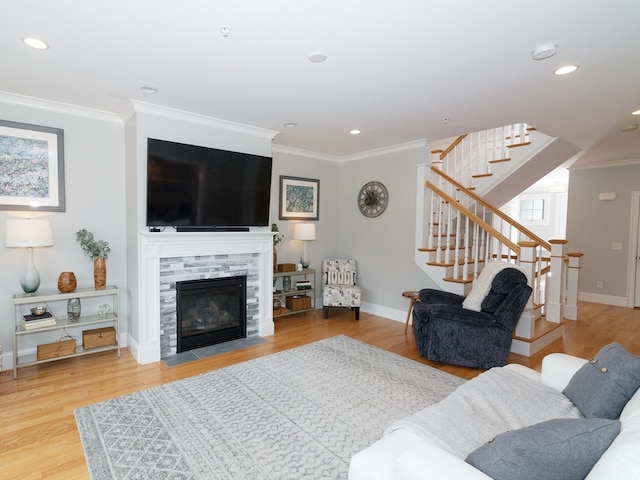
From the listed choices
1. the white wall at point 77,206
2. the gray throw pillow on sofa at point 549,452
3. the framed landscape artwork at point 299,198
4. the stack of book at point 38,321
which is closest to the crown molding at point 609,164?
the framed landscape artwork at point 299,198

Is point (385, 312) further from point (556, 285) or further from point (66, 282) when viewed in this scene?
point (66, 282)

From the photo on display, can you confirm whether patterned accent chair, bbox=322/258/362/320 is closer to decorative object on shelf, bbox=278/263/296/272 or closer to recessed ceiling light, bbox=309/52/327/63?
decorative object on shelf, bbox=278/263/296/272

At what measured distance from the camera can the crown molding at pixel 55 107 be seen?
311 centimetres

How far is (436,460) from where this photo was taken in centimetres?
113

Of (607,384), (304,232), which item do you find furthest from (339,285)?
(607,384)

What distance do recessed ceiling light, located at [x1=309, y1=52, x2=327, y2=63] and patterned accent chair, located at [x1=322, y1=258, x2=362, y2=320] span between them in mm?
3316

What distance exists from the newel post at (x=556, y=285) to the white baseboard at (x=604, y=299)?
2.64 meters

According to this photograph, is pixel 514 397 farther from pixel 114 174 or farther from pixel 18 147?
pixel 18 147

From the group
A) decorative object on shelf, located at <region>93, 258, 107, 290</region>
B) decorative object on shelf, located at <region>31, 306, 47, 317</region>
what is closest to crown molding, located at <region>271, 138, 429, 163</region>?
decorative object on shelf, located at <region>93, 258, 107, 290</region>

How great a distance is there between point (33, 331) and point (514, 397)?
12.5 feet

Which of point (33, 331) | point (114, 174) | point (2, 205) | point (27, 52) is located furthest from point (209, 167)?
point (33, 331)

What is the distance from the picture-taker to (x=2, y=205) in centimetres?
315

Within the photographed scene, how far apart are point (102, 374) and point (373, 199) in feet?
13.2

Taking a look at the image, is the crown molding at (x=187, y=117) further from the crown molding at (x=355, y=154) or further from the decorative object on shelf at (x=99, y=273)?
the decorative object on shelf at (x=99, y=273)
